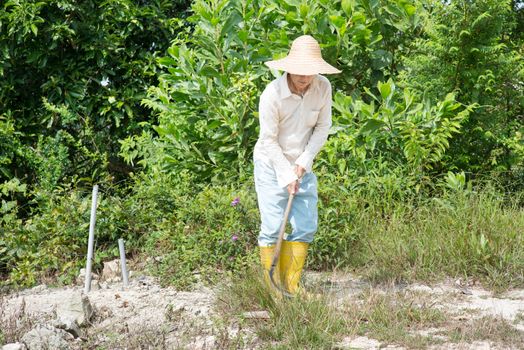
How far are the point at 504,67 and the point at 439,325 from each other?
9.94 feet

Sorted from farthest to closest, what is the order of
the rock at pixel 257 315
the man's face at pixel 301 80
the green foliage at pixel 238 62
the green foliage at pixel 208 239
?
the green foliage at pixel 238 62, the green foliage at pixel 208 239, the man's face at pixel 301 80, the rock at pixel 257 315

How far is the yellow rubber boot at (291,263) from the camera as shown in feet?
15.5

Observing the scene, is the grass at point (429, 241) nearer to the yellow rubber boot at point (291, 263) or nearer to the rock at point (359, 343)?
the yellow rubber boot at point (291, 263)

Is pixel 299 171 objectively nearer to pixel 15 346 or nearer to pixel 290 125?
pixel 290 125

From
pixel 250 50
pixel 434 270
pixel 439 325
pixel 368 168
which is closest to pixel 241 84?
pixel 250 50

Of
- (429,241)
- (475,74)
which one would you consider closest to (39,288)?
(429,241)

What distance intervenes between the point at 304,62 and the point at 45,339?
2093 millimetres

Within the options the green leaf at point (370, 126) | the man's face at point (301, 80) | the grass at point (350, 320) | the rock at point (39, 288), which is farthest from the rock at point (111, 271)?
the man's face at point (301, 80)

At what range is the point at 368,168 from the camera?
6.27 meters

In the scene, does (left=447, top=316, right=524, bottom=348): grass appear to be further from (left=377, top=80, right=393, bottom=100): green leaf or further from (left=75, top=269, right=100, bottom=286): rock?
(left=75, top=269, right=100, bottom=286): rock

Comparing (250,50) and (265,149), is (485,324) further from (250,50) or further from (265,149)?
(250,50)

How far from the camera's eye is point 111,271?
605 cm

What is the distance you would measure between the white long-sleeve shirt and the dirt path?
31.5 inches

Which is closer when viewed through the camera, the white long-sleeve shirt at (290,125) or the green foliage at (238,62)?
the white long-sleeve shirt at (290,125)
